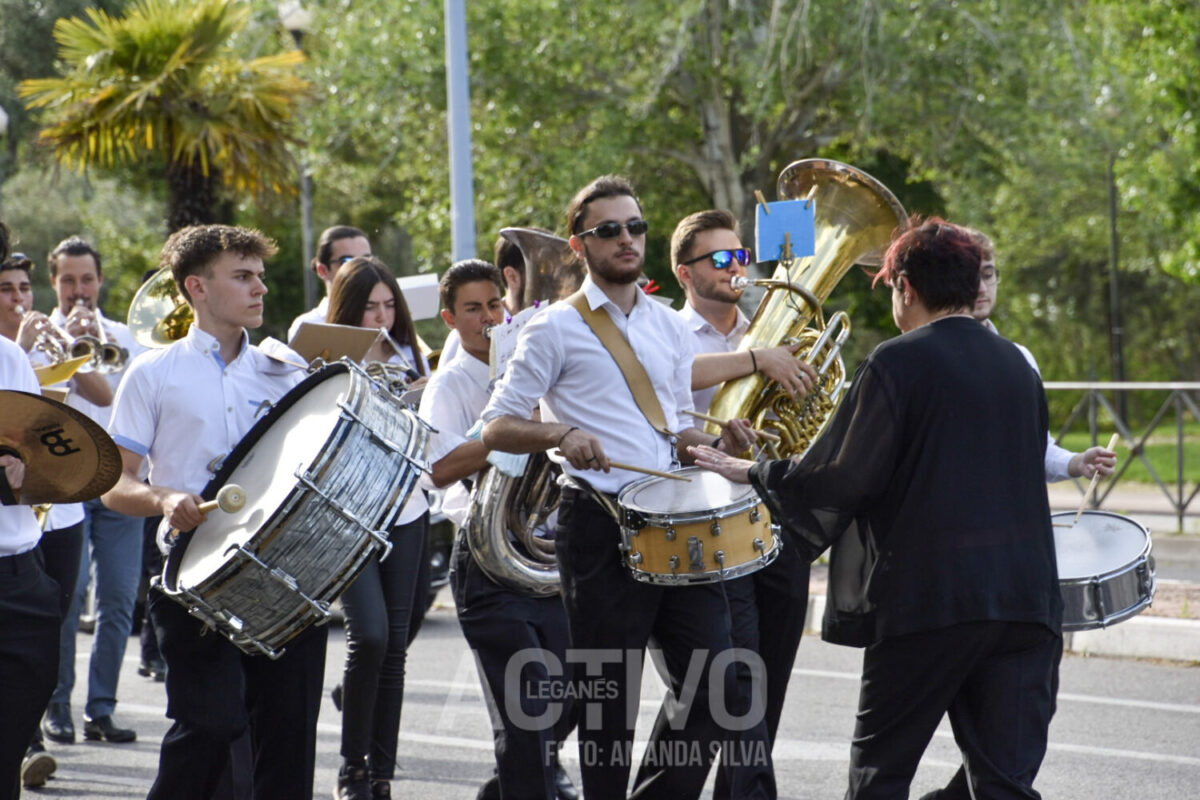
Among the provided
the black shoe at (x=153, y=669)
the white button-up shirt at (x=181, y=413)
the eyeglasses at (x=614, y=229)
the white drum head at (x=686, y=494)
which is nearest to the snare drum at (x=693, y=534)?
the white drum head at (x=686, y=494)

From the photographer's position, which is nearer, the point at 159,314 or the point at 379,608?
the point at 379,608

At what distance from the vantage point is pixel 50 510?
5.74m

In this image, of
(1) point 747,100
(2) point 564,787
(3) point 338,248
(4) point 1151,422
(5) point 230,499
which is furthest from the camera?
(1) point 747,100

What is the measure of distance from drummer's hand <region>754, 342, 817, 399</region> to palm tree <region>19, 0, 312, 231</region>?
10715 mm

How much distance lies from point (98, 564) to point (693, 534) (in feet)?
12.6

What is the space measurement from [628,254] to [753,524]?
89cm

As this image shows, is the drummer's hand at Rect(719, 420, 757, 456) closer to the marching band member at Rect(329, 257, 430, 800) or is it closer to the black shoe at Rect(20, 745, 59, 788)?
the marching band member at Rect(329, 257, 430, 800)

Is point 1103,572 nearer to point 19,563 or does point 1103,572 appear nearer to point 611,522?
point 611,522

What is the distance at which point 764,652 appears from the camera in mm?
5371

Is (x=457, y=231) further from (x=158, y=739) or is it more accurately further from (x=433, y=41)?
(x=433, y=41)

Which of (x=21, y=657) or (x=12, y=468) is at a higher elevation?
(x=12, y=468)

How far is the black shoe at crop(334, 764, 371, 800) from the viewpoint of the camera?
567cm

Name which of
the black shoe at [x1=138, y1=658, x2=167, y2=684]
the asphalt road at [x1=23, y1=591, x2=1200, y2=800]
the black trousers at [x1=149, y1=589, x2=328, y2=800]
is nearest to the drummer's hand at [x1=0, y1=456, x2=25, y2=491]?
the black trousers at [x1=149, y1=589, x2=328, y2=800]

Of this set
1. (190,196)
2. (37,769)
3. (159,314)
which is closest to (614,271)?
(159,314)
